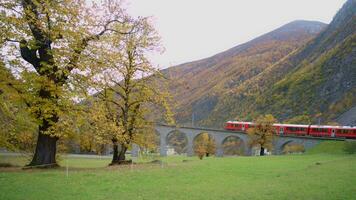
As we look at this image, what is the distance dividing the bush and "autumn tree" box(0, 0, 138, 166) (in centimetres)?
3747

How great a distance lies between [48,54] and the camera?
63.5 ft

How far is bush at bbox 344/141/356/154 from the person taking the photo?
4633cm

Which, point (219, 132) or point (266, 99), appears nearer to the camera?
point (219, 132)

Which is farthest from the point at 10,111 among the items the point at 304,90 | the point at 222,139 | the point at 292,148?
the point at 304,90

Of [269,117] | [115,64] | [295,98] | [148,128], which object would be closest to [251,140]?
[269,117]

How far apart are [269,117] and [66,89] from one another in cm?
4091

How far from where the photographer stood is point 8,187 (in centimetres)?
1254

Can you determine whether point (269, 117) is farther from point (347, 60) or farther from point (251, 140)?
point (347, 60)

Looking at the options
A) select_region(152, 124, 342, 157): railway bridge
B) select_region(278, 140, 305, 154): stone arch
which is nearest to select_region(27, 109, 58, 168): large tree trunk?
select_region(152, 124, 342, 157): railway bridge

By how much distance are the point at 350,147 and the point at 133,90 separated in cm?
3372

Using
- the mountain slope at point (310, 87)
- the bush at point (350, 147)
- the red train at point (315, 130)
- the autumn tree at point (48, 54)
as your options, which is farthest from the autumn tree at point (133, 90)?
the mountain slope at point (310, 87)

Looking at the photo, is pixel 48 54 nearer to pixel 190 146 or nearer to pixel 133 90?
pixel 133 90

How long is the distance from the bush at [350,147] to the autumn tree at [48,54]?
37.5 metres

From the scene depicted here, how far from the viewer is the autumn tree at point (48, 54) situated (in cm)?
1745
